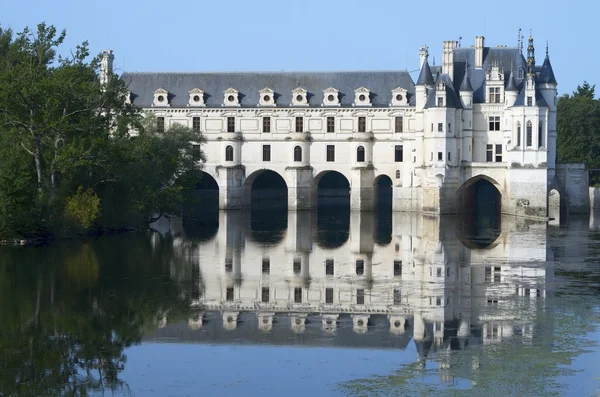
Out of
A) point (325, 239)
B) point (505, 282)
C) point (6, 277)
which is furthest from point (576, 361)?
point (325, 239)

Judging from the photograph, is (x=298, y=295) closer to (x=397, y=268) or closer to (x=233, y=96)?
(x=397, y=268)

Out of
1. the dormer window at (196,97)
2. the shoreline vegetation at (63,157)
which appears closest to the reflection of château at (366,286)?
the shoreline vegetation at (63,157)

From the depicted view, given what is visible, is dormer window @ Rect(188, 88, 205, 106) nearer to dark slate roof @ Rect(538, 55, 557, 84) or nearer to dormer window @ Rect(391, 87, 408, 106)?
Answer: dormer window @ Rect(391, 87, 408, 106)

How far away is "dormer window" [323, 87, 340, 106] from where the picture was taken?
62.9 metres

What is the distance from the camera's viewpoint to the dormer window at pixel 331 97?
6291 cm

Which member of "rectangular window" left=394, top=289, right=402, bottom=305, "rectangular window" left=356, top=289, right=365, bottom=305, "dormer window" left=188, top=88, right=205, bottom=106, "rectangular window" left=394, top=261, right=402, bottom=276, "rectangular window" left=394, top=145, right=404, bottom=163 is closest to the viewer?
"rectangular window" left=394, top=289, right=402, bottom=305

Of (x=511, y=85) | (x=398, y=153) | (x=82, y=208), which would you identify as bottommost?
(x=82, y=208)

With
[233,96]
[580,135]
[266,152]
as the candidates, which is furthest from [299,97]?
[580,135]

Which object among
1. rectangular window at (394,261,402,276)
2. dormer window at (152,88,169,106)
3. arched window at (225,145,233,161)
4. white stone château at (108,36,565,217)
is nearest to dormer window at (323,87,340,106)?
white stone château at (108,36,565,217)

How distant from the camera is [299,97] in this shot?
208 feet

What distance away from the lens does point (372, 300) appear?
24047 millimetres

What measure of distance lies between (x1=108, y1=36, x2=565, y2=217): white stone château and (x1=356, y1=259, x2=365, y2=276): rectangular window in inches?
991

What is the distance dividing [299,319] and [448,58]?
134ft

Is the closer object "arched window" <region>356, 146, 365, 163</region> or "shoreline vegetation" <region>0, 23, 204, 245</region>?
"shoreline vegetation" <region>0, 23, 204, 245</region>
